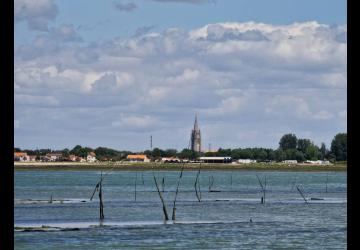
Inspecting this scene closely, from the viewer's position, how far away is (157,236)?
4050 cm

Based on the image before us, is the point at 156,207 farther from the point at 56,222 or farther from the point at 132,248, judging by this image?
the point at 132,248

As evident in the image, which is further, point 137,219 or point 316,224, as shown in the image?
point 137,219

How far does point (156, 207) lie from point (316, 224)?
752 inches

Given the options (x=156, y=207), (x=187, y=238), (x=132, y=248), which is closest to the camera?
(x=132, y=248)

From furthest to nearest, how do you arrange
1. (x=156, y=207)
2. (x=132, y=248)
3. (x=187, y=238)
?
1. (x=156, y=207)
2. (x=187, y=238)
3. (x=132, y=248)

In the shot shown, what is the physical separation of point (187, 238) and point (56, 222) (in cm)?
1237
